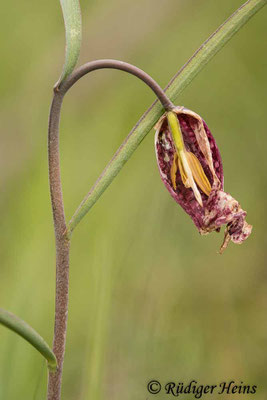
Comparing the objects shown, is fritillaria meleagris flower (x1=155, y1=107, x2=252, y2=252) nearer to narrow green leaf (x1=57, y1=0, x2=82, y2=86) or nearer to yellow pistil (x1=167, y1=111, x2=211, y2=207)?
yellow pistil (x1=167, y1=111, x2=211, y2=207)

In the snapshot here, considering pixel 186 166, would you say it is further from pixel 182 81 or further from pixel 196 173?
pixel 182 81

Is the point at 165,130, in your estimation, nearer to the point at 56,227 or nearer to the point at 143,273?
the point at 56,227

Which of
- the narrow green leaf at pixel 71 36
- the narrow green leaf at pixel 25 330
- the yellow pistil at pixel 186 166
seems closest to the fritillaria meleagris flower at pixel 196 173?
the yellow pistil at pixel 186 166

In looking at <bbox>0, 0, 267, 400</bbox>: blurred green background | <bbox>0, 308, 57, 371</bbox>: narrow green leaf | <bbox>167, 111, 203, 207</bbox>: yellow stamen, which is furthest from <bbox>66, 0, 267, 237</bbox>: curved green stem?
<bbox>0, 0, 267, 400</bbox>: blurred green background

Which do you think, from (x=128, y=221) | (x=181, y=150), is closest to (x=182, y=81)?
(x=181, y=150)

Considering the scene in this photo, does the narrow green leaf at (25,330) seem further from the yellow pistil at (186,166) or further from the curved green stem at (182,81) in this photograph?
the yellow pistil at (186,166)

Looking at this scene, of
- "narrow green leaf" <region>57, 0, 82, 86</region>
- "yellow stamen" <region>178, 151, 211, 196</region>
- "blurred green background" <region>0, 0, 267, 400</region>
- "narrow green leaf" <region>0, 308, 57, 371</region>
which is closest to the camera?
"narrow green leaf" <region>0, 308, 57, 371</region>
